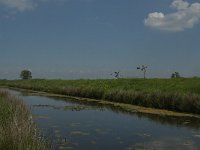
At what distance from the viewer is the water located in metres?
16.0

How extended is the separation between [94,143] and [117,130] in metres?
4.44

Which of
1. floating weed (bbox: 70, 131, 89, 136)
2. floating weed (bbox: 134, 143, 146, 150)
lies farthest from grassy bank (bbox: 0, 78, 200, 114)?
floating weed (bbox: 134, 143, 146, 150)

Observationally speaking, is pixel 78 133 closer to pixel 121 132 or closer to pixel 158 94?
pixel 121 132

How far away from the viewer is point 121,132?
19828 mm

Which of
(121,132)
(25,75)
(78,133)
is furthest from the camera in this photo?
(25,75)

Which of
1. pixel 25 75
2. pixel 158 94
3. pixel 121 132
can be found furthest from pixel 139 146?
pixel 25 75

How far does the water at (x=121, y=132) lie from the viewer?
52.3ft

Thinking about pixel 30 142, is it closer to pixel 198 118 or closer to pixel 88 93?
pixel 198 118

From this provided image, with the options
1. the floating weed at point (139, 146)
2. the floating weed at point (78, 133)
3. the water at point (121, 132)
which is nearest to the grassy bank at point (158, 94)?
the water at point (121, 132)

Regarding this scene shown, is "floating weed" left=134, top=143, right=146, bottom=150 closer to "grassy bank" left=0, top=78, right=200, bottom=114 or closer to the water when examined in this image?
the water

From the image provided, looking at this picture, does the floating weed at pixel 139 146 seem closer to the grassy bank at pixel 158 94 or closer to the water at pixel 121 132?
the water at pixel 121 132

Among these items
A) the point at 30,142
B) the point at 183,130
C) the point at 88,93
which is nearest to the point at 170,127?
the point at 183,130

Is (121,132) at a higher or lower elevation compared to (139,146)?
higher

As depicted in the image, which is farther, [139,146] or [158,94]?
[158,94]
